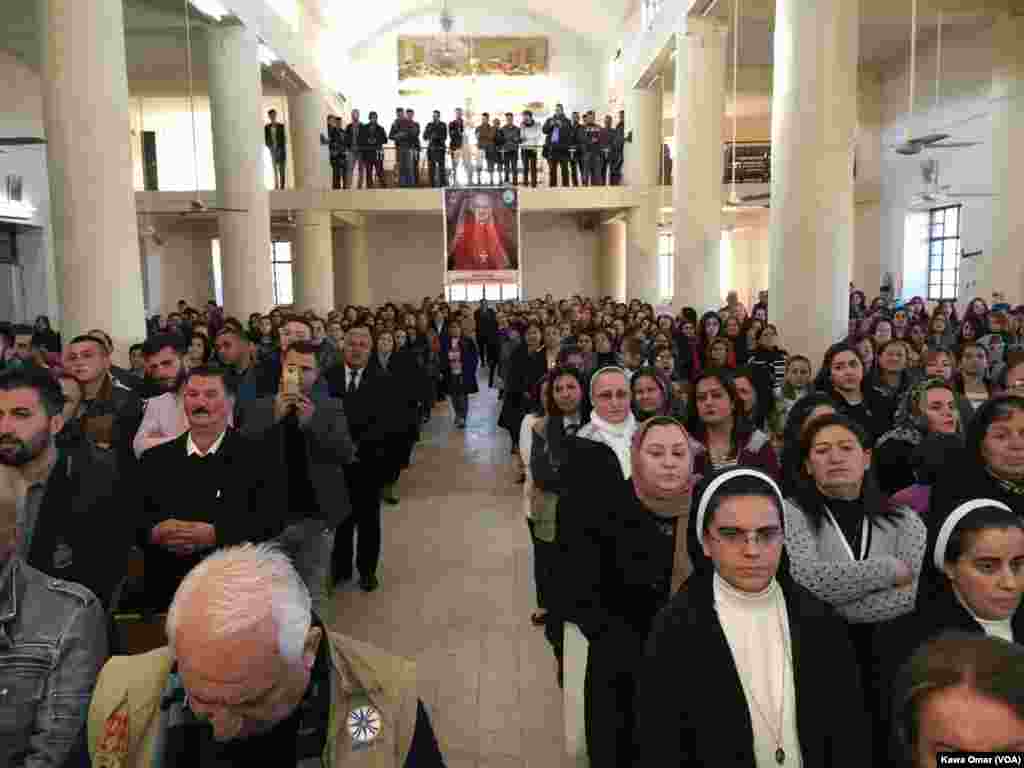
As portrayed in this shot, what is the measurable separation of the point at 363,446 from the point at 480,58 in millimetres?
24911

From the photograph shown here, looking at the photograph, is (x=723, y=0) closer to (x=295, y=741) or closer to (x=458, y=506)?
(x=458, y=506)

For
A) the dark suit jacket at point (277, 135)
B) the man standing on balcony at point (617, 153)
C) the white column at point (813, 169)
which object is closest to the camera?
the white column at point (813, 169)

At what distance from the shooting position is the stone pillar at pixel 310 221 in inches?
804

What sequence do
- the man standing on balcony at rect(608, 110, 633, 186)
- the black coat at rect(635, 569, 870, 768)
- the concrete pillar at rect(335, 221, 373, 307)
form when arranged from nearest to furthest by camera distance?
the black coat at rect(635, 569, 870, 768) → the man standing on balcony at rect(608, 110, 633, 186) → the concrete pillar at rect(335, 221, 373, 307)

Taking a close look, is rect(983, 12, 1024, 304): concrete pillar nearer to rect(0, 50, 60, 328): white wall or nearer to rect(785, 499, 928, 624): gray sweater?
rect(785, 499, 928, 624): gray sweater

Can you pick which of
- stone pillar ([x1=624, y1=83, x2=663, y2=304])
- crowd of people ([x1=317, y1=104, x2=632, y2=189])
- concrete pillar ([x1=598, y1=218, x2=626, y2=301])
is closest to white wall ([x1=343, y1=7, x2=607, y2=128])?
concrete pillar ([x1=598, y1=218, x2=626, y2=301])

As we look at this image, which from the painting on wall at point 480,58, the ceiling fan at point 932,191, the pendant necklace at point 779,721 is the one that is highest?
the painting on wall at point 480,58

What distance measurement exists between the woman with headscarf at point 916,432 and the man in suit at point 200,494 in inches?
126

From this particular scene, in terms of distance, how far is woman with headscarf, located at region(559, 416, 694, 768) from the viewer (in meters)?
2.87

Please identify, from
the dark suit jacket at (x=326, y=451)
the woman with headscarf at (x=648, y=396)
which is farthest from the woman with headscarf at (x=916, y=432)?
the dark suit jacket at (x=326, y=451)

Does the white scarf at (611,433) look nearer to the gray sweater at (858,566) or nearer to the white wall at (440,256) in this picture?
the gray sweater at (858,566)

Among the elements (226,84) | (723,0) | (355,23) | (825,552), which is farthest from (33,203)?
(825,552)

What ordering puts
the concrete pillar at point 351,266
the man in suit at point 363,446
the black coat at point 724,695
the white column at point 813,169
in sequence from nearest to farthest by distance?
the black coat at point 724,695 < the man in suit at point 363,446 < the white column at point 813,169 < the concrete pillar at point 351,266

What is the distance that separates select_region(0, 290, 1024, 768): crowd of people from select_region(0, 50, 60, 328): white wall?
604 inches
